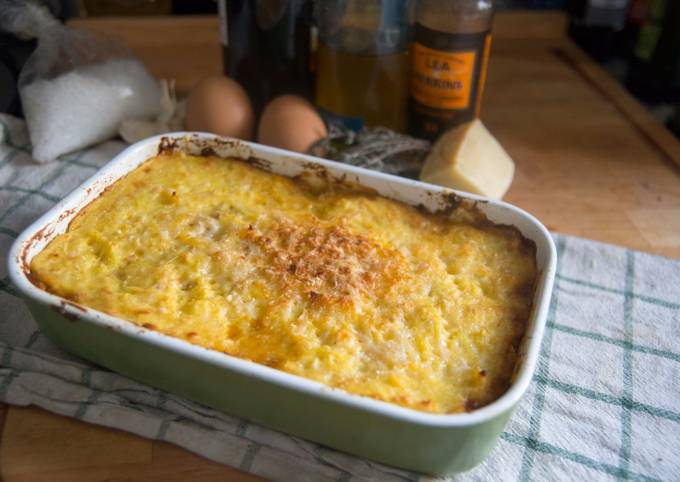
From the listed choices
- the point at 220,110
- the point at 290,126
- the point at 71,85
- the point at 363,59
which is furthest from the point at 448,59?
the point at 71,85

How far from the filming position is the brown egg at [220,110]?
1.42 m

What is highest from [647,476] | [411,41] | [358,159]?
[411,41]

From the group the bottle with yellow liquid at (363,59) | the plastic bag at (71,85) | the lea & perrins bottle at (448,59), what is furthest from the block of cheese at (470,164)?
the plastic bag at (71,85)

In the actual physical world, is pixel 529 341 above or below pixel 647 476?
above

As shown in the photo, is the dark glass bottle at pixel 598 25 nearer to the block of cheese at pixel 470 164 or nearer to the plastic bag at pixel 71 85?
the block of cheese at pixel 470 164

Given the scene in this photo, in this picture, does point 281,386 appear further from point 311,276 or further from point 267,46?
point 267,46

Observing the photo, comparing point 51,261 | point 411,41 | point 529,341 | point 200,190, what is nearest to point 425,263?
point 529,341

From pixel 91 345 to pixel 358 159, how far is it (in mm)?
696

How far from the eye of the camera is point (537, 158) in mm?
1618

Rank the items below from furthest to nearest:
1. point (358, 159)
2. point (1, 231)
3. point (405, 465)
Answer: point (358, 159) → point (1, 231) → point (405, 465)

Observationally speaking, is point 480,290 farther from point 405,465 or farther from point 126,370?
point 126,370

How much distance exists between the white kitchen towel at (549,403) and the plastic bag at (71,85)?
0.31m

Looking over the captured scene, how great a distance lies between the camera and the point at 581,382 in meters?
1.03

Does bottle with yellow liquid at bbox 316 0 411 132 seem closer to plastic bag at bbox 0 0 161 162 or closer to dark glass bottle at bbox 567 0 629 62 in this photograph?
plastic bag at bbox 0 0 161 162
